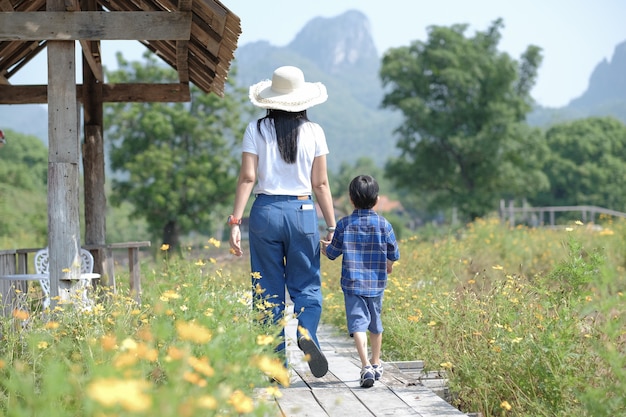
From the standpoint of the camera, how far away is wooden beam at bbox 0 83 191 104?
9.59m

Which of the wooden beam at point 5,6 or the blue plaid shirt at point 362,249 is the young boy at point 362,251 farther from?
the wooden beam at point 5,6

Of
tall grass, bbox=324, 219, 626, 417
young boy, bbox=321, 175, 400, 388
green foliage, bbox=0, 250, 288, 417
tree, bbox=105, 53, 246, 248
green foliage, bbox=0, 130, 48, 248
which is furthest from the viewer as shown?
tree, bbox=105, 53, 246, 248

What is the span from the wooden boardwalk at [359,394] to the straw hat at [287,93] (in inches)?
52.8

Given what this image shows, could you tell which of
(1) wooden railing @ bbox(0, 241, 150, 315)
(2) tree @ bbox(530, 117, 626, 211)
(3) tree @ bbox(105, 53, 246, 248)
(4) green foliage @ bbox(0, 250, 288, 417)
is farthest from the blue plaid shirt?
(2) tree @ bbox(530, 117, 626, 211)

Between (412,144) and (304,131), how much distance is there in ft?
106

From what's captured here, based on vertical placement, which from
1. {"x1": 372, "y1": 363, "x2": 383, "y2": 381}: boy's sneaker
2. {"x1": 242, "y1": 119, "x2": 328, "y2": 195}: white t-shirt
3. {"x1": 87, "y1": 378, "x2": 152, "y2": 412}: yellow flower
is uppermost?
{"x1": 242, "y1": 119, "x2": 328, "y2": 195}: white t-shirt

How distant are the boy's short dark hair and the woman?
0.54ft

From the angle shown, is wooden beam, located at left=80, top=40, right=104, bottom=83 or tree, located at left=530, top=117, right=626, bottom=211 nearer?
wooden beam, located at left=80, top=40, right=104, bottom=83

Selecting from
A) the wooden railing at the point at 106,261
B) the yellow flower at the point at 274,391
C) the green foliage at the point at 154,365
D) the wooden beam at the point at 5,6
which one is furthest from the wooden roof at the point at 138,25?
the yellow flower at the point at 274,391

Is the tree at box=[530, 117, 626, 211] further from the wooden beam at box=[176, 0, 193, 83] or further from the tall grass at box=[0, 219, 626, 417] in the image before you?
the tall grass at box=[0, 219, 626, 417]

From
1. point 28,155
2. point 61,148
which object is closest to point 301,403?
point 61,148

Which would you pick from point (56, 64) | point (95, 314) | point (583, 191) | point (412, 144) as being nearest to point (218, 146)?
point (412, 144)

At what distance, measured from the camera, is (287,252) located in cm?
509

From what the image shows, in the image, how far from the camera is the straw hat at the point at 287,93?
508 centimetres
